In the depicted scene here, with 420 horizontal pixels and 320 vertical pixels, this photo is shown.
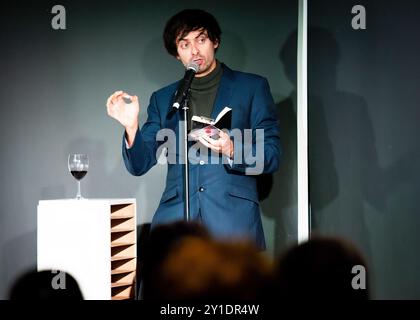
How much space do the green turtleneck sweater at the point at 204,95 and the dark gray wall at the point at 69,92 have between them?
1.25 feet

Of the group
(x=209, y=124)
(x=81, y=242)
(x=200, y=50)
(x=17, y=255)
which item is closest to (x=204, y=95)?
(x=200, y=50)

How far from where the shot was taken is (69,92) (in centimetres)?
429

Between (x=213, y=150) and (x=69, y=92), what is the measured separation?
3.99 feet

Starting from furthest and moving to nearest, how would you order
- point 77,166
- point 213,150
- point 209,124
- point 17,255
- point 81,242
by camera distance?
point 17,255 → point 213,150 → point 77,166 → point 209,124 → point 81,242

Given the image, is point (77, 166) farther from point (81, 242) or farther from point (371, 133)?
point (371, 133)

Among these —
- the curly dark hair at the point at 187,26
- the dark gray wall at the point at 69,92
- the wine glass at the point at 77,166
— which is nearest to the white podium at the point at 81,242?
the wine glass at the point at 77,166

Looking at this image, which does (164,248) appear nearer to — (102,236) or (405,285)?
(102,236)

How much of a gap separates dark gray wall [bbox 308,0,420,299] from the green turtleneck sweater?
0.62 meters

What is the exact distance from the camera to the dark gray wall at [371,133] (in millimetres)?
3699

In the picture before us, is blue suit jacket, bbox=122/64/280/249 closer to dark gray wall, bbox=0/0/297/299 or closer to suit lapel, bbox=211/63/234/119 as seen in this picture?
suit lapel, bbox=211/63/234/119

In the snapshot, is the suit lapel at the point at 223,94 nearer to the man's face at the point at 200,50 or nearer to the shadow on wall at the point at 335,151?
the man's face at the point at 200,50

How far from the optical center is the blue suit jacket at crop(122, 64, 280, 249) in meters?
3.74

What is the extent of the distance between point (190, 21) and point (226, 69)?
0.42m
